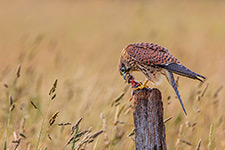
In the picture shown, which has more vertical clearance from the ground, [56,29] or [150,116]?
[56,29]

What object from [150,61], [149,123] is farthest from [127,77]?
[149,123]

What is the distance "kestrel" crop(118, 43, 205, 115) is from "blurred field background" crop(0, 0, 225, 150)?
0.22m

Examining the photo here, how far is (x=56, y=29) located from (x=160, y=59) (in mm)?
10902

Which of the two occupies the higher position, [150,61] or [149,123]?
[150,61]

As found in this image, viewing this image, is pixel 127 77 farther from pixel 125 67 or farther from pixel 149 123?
pixel 149 123

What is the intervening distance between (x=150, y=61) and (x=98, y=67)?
3.69 metres

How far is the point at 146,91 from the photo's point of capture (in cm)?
267

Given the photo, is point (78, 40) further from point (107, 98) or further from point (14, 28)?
point (107, 98)

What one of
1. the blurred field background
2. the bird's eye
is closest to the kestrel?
the bird's eye

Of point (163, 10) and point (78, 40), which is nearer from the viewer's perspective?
point (78, 40)

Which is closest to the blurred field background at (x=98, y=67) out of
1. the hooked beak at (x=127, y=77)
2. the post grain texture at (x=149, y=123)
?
the hooked beak at (x=127, y=77)

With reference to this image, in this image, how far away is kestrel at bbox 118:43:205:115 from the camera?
3.54m

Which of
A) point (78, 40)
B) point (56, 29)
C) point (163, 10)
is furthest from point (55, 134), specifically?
point (163, 10)

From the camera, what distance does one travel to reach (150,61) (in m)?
3.67
